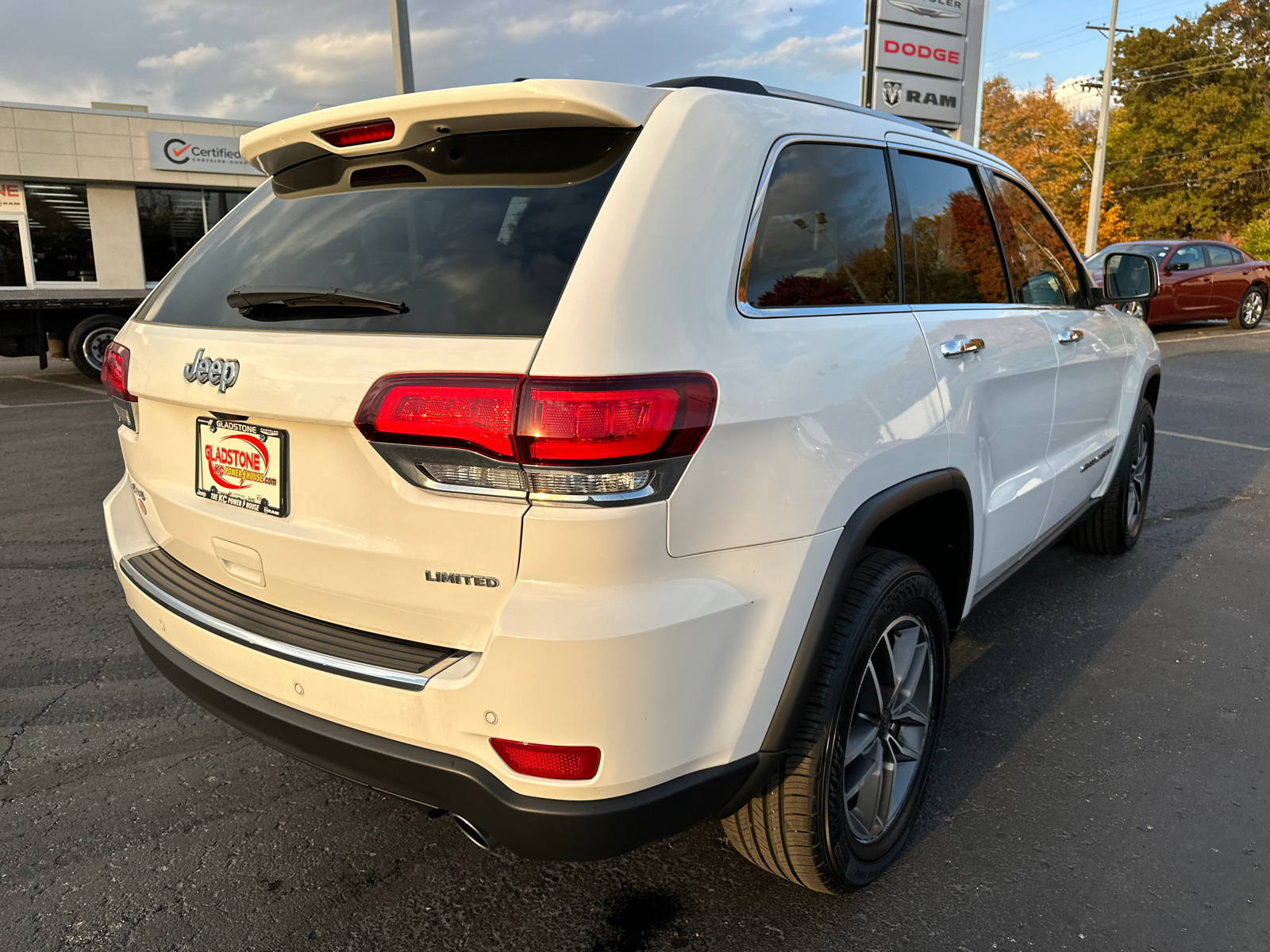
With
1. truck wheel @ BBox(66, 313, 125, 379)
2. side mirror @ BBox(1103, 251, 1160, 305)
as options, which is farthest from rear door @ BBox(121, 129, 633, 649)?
truck wheel @ BBox(66, 313, 125, 379)

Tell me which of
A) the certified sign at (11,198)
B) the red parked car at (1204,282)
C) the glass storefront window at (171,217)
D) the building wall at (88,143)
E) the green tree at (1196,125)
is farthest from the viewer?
the green tree at (1196,125)

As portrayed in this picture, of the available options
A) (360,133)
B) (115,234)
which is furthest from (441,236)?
(115,234)

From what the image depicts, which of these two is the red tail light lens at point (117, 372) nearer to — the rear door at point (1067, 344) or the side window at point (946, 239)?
the side window at point (946, 239)

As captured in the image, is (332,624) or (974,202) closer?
(332,624)

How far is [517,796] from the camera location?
1764mm

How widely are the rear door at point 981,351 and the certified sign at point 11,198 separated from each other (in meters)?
28.0

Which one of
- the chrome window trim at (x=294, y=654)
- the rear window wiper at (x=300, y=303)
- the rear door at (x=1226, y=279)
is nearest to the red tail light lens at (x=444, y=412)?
the rear window wiper at (x=300, y=303)

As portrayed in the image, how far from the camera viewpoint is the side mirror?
4.26m

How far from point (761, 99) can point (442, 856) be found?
83.0 inches

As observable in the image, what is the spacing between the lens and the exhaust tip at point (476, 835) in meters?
1.85

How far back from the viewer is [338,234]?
2189mm

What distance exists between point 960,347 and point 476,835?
1.82 metres

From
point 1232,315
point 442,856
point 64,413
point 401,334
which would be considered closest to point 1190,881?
point 442,856

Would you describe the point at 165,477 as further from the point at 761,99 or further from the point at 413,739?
the point at 761,99
